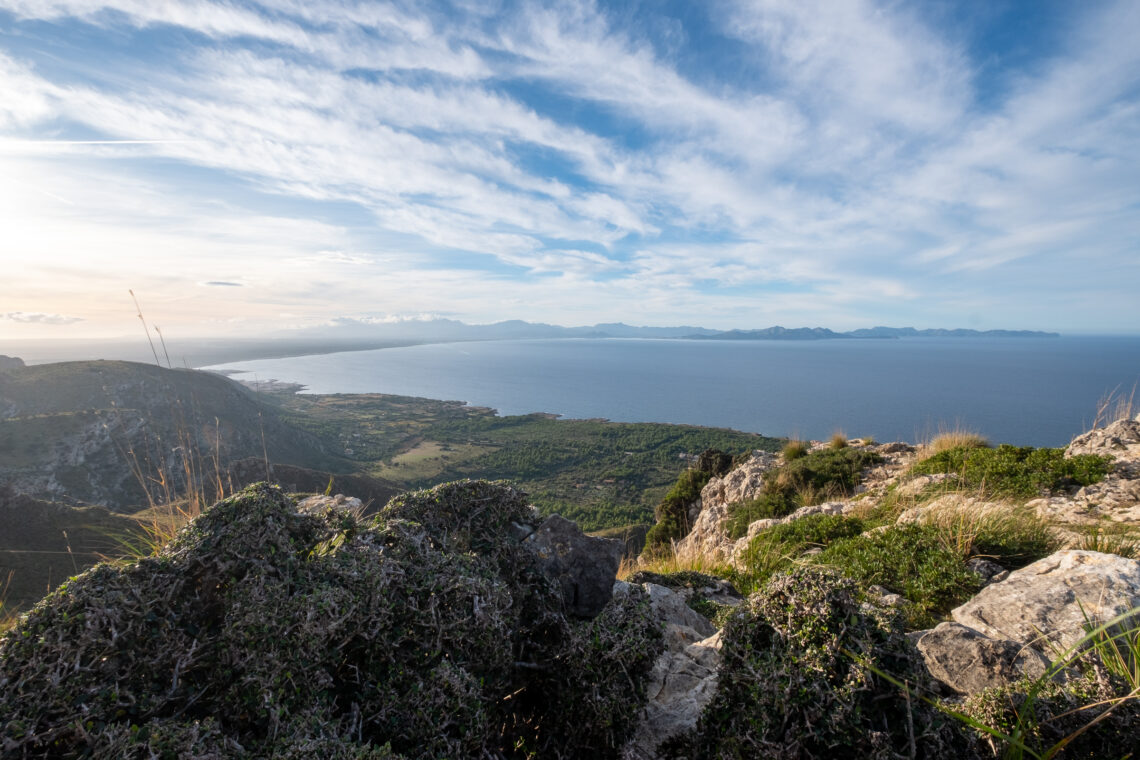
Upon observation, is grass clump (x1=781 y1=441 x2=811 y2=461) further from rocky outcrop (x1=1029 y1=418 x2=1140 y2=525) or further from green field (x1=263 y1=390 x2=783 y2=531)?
green field (x1=263 y1=390 x2=783 y2=531)

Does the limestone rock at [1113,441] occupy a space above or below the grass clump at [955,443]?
above

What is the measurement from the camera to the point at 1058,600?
3.69m

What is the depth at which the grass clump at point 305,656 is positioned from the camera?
1742mm

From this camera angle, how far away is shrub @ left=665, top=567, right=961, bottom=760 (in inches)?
75.9

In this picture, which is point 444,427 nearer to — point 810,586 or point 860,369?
point 810,586

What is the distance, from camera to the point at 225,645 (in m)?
2.06

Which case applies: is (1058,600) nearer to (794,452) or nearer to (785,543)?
(785,543)

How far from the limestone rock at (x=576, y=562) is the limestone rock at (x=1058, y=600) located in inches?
114

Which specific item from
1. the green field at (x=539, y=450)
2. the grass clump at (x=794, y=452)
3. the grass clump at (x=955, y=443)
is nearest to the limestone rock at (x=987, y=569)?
the grass clump at (x=955, y=443)

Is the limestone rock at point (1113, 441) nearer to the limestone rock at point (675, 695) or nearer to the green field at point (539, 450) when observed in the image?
the limestone rock at point (675, 695)

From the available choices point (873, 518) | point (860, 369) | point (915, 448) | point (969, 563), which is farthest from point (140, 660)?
point (860, 369)

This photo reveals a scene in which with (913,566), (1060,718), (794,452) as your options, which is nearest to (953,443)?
(794,452)

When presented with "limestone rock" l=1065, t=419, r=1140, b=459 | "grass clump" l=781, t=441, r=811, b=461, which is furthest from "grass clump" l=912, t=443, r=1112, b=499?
"grass clump" l=781, t=441, r=811, b=461

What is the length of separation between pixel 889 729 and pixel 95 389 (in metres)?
75.1
